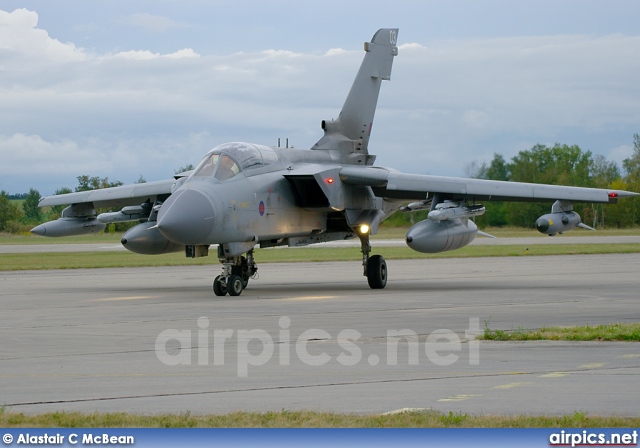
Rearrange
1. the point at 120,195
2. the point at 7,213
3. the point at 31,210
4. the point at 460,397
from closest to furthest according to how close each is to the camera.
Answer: the point at 460,397 → the point at 120,195 → the point at 7,213 → the point at 31,210

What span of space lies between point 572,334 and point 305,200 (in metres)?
11.3

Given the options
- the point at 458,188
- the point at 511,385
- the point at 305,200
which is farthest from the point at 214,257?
the point at 511,385

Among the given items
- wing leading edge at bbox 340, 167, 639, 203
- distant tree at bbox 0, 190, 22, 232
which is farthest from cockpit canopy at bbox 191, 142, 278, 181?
distant tree at bbox 0, 190, 22, 232

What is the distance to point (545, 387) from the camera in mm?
8820

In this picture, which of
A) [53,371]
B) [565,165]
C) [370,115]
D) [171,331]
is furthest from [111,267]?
[565,165]

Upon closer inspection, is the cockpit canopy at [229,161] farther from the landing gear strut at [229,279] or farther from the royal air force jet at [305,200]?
the landing gear strut at [229,279]

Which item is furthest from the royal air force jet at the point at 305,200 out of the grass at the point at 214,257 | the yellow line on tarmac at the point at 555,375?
the grass at the point at 214,257

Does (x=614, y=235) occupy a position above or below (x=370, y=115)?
below

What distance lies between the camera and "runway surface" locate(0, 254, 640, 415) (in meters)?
8.38

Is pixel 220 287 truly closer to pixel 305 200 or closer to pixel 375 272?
pixel 305 200

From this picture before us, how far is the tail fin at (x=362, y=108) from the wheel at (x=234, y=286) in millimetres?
5536

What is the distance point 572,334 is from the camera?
12.6 meters

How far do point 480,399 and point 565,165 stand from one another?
76.3 metres

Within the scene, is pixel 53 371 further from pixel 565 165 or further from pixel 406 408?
pixel 565 165
